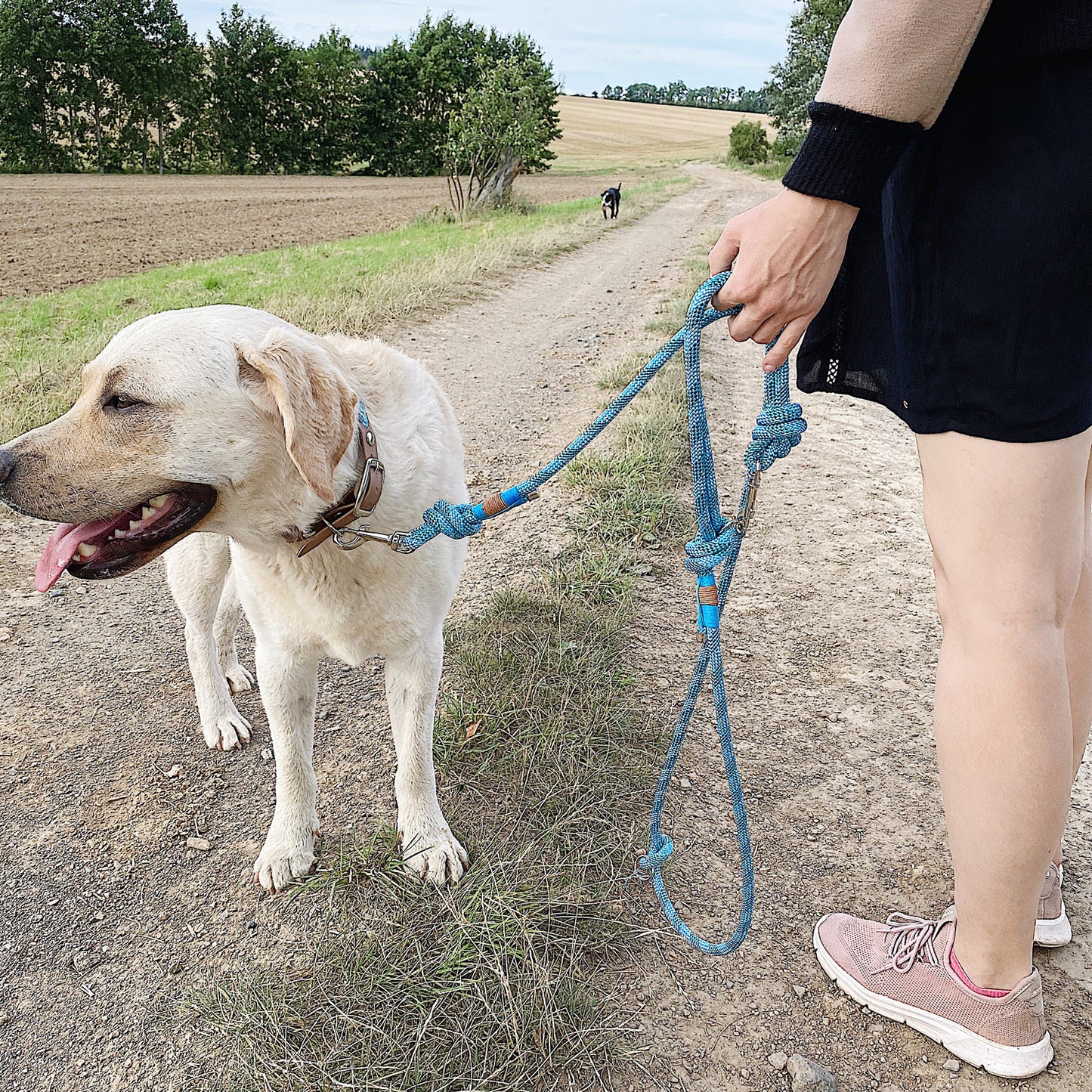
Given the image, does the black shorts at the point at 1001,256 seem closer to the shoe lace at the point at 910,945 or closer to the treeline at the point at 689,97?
the shoe lace at the point at 910,945

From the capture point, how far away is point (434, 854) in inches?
86.2

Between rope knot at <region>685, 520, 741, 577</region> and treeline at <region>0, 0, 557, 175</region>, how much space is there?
31.0 metres

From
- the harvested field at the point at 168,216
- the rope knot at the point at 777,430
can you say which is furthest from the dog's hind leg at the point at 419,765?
the harvested field at the point at 168,216

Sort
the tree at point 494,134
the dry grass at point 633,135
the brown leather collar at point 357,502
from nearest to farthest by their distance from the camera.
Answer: the brown leather collar at point 357,502 < the tree at point 494,134 < the dry grass at point 633,135

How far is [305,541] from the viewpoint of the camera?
6.19 ft

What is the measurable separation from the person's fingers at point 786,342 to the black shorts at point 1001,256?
6.1 inches

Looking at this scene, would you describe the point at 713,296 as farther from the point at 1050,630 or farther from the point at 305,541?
the point at 305,541

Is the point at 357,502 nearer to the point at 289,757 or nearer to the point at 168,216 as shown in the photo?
the point at 289,757

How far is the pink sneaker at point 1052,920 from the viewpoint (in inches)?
A: 76.2

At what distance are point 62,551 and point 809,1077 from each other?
194 centimetres

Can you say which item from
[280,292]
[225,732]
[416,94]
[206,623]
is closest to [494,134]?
[280,292]

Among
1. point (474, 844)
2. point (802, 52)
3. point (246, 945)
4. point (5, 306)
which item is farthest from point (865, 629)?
point (802, 52)

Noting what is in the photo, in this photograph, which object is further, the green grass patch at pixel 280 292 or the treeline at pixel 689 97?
the treeline at pixel 689 97

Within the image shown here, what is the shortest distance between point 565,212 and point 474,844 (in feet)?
64.6
